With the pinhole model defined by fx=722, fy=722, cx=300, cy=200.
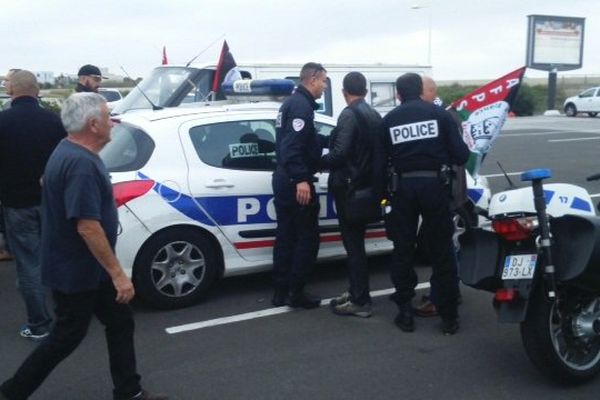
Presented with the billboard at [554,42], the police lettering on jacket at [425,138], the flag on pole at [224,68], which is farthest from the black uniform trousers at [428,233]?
the billboard at [554,42]

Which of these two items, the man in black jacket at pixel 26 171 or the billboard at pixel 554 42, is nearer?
the man in black jacket at pixel 26 171

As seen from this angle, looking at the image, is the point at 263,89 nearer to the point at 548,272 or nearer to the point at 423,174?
the point at 423,174

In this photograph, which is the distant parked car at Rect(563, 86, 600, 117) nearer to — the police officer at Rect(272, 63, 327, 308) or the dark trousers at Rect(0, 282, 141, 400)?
the police officer at Rect(272, 63, 327, 308)

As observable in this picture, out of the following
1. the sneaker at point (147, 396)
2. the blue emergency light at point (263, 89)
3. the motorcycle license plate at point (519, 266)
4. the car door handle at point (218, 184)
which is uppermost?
the blue emergency light at point (263, 89)

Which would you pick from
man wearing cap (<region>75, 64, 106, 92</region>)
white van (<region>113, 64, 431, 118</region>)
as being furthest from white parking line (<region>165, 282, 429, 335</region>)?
white van (<region>113, 64, 431, 118</region>)

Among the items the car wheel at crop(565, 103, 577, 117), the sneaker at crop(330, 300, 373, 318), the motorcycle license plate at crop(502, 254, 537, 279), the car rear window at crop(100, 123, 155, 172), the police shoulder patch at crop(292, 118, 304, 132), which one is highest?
the police shoulder patch at crop(292, 118, 304, 132)

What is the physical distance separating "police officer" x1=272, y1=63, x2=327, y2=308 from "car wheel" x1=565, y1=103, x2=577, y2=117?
3376 cm

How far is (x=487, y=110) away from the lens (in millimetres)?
6230

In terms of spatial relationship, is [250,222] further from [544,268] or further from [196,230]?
[544,268]

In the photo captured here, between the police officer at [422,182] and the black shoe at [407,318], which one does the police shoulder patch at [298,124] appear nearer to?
the police officer at [422,182]

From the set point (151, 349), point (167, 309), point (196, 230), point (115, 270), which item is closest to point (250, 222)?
point (196, 230)

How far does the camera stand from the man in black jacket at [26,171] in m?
4.76

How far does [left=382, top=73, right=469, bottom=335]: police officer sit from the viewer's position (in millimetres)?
4734

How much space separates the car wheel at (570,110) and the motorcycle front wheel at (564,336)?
1363 inches
